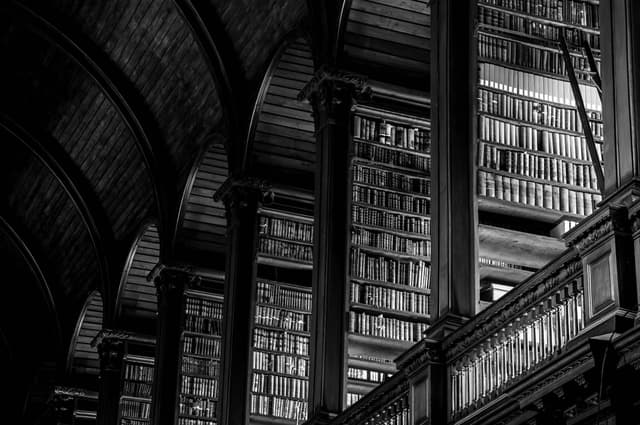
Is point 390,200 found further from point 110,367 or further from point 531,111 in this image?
point 110,367

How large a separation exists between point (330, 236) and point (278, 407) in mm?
2617

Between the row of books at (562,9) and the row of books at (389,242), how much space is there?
6.68 feet

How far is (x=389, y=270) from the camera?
999 cm

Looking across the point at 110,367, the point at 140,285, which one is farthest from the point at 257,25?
the point at 110,367

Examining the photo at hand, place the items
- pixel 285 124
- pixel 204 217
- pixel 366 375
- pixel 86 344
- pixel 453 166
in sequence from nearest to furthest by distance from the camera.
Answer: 1. pixel 453 166
2. pixel 366 375
3. pixel 285 124
4. pixel 204 217
5. pixel 86 344

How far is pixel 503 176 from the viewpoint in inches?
325

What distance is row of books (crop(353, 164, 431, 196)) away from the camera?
33.2 ft

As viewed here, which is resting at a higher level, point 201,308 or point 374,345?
point 201,308

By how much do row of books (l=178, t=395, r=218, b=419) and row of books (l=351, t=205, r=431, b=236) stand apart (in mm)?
3978

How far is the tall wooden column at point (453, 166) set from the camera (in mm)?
7602

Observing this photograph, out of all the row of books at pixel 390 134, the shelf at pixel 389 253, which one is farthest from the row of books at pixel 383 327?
the row of books at pixel 390 134

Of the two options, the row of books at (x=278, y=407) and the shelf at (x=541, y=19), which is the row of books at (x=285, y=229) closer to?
the row of books at (x=278, y=407)

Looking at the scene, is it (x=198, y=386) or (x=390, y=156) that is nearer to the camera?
(x=390, y=156)

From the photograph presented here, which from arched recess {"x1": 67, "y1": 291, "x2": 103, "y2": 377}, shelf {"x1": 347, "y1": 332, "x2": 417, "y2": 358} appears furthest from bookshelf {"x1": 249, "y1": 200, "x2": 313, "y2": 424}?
arched recess {"x1": 67, "y1": 291, "x2": 103, "y2": 377}
